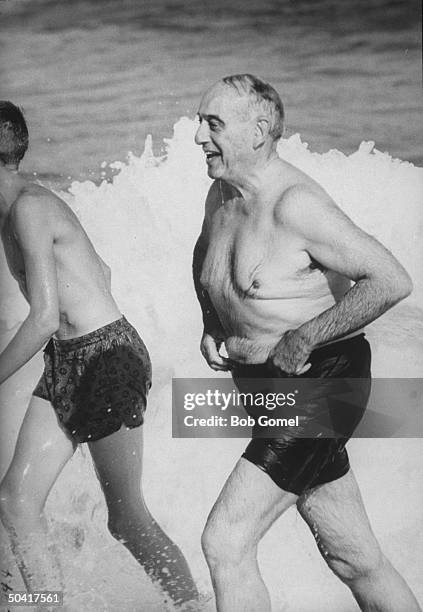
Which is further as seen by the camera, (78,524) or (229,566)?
(78,524)

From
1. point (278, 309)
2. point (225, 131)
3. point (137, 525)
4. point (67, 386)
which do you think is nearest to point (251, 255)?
point (278, 309)

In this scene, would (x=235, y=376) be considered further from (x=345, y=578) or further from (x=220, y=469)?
(x=345, y=578)

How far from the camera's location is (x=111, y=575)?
3.07 metres

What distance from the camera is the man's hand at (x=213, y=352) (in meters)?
2.98

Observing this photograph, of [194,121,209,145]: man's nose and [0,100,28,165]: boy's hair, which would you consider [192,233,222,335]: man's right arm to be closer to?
[194,121,209,145]: man's nose

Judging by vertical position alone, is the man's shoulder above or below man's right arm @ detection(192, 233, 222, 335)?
above

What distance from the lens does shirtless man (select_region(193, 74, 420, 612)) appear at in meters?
2.82

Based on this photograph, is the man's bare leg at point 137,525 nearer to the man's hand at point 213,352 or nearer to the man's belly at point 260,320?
the man's hand at point 213,352

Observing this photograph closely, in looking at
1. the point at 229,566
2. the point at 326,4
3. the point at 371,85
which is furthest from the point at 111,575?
the point at 326,4

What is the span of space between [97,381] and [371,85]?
1.38 m

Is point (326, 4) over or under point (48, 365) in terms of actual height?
over

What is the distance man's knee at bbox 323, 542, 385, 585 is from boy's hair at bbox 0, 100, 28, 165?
1784mm

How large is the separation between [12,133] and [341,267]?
123cm
